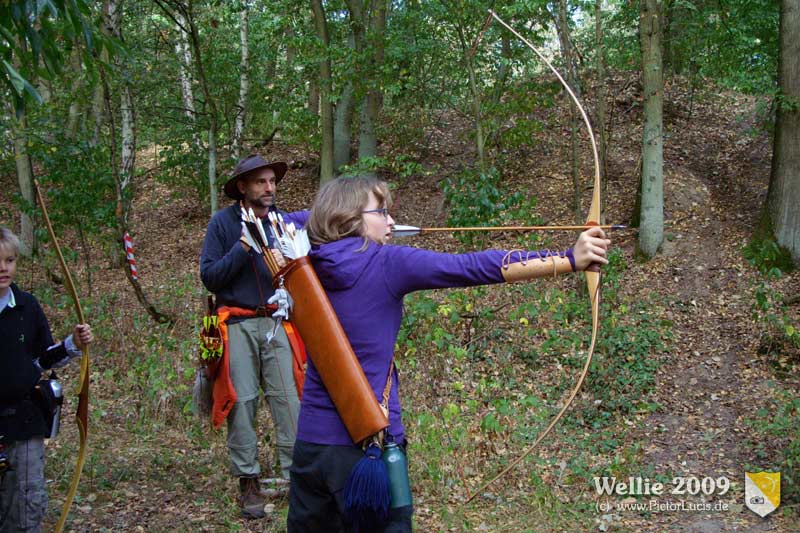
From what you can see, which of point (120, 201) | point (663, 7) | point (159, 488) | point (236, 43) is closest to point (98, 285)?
point (120, 201)

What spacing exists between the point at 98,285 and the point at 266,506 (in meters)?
8.06

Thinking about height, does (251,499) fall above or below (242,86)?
below

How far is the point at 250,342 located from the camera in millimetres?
3811

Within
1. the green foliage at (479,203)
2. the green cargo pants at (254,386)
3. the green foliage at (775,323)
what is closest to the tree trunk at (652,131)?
the green foliage at (775,323)

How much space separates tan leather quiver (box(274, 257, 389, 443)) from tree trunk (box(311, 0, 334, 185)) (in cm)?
873

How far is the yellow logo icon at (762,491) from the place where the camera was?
4.29 m

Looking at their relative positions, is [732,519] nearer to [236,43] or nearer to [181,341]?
[181,341]

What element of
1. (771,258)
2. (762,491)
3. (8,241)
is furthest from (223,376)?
(771,258)

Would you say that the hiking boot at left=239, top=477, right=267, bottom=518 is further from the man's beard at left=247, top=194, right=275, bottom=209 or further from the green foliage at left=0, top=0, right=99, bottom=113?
the green foliage at left=0, top=0, right=99, bottom=113

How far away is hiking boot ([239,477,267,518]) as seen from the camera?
3764 millimetres

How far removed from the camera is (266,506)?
12.7 feet

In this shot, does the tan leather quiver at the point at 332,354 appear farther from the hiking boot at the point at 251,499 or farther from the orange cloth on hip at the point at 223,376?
the hiking boot at the point at 251,499

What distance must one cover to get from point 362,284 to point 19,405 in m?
1.73

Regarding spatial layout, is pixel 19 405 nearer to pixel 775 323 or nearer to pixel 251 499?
pixel 251 499
